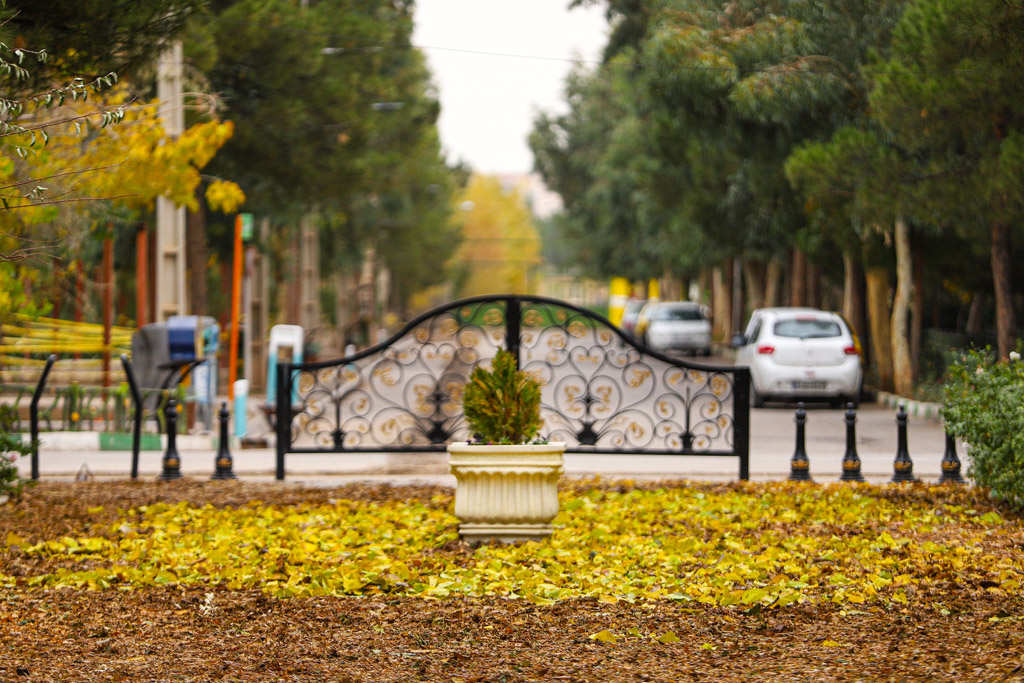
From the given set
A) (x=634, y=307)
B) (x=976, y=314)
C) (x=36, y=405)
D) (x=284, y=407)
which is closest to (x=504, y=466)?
(x=284, y=407)

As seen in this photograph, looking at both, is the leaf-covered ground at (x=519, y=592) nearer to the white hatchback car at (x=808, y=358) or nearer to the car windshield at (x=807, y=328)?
the white hatchback car at (x=808, y=358)

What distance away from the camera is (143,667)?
5.79m

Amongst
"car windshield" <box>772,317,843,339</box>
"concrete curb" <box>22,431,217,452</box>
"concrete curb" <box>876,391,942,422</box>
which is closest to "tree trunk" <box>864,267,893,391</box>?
"concrete curb" <box>876,391,942,422</box>

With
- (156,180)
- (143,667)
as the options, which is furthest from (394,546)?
(156,180)

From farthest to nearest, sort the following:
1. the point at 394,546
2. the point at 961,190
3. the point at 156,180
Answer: the point at 961,190 < the point at 156,180 < the point at 394,546

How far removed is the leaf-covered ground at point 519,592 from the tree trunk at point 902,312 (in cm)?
1264

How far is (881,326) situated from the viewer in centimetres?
2542

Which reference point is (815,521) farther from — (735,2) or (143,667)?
(735,2)

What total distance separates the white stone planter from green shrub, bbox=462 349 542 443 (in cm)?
16

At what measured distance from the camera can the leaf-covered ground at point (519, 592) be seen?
5848 millimetres

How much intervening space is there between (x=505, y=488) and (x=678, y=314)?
105 ft

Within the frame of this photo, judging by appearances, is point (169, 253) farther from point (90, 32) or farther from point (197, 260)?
point (90, 32)

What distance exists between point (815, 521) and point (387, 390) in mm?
21361

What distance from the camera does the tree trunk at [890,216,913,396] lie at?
22.8 metres
